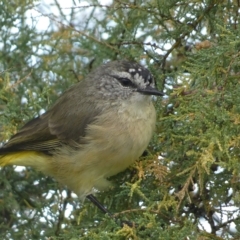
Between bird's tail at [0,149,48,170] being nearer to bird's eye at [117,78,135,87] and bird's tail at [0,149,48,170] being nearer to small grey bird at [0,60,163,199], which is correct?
small grey bird at [0,60,163,199]

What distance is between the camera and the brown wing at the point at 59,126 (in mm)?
4570

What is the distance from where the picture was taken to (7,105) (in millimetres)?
4309

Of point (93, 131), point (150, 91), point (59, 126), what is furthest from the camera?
point (59, 126)

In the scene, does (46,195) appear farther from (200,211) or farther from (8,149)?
(200,211)

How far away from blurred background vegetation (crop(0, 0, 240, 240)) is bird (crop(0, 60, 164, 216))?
94mm

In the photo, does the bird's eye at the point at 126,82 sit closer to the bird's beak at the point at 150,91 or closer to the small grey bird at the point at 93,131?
the small grey bird at the point at 93,131

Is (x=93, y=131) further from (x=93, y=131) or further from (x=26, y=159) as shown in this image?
(x=26, y=159)

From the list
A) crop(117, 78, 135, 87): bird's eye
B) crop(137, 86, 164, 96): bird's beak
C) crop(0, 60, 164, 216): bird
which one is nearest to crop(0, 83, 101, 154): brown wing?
crop(0, 60, 164, 216): bird

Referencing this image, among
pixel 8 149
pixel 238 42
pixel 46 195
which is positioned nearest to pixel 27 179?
pixel 46 195

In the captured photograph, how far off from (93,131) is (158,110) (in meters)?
0.48

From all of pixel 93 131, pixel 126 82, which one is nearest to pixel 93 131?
pixel 93 131

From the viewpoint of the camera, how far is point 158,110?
14.3 feet

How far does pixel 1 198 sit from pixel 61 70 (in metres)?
1.10

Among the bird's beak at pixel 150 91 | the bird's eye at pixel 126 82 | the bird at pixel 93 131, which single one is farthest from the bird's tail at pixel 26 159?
the bird's beak at pixel 150 91
